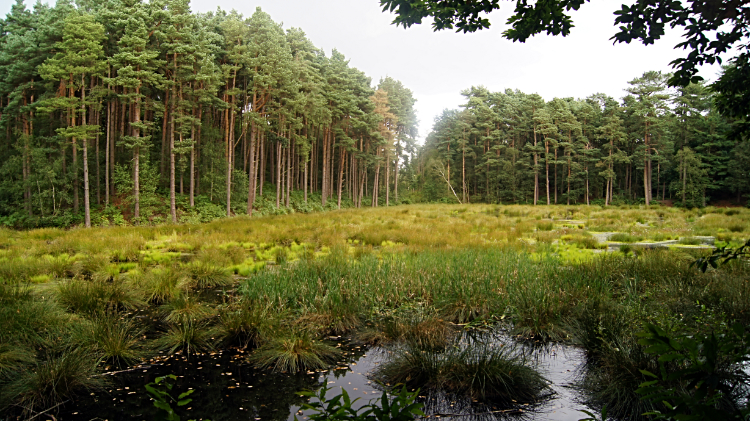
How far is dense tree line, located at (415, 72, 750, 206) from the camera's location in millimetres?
41156

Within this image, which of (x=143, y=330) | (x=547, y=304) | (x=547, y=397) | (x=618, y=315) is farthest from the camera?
(x=547, y=304)

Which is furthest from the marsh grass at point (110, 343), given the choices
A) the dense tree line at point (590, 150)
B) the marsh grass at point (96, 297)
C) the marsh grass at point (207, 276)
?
the dense tree line at point (590, 150)

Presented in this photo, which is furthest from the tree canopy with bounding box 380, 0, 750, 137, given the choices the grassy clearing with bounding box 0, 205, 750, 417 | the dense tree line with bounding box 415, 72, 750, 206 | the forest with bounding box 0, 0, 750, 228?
the dense tree line with bounding box 415, 72, 750, 206

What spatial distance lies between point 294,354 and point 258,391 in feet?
2.06

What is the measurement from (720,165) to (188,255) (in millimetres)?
50487

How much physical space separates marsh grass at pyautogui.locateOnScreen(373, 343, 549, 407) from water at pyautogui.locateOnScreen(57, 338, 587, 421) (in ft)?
0.45

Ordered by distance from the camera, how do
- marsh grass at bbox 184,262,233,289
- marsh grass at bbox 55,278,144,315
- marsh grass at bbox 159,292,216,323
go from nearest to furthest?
marsh grass at bbox 159,292,216,323, marsh grass at bbox 55,278,144,315, marsh grass at bbox 184,262,233,289

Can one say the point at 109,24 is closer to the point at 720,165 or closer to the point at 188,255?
the point at 188,255

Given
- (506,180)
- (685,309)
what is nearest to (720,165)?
(506,180)

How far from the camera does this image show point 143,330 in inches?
216

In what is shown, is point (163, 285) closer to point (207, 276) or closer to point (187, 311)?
point (207, 276)

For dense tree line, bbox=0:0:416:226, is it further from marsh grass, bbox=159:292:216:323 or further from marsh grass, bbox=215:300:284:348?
marsh grass, bbox=215:300:284:348

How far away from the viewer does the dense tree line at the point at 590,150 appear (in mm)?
41156

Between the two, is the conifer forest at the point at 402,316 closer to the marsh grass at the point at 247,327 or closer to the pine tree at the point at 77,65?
the marsh grass at the point at 247,327
